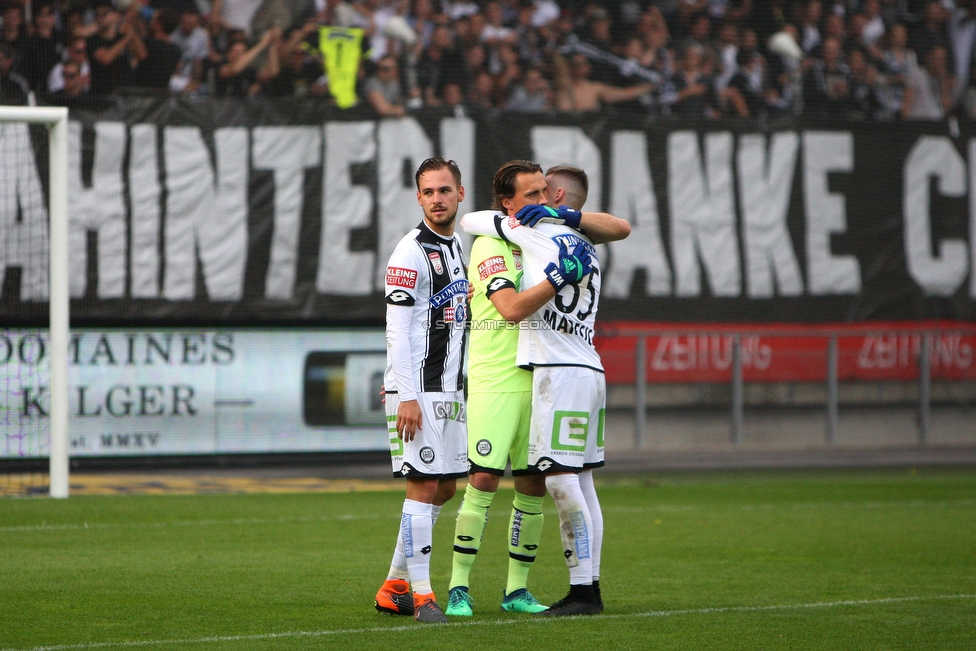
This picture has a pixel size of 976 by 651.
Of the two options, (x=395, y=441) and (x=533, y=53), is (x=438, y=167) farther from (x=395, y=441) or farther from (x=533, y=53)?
(x=533, y=53)

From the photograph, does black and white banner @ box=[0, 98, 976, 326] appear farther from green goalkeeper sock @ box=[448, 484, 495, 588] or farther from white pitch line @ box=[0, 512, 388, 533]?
green goalkeeper sock @ box=[448, 484, 495, 588]

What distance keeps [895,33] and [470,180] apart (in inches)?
288

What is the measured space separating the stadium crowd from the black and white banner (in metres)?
0.60

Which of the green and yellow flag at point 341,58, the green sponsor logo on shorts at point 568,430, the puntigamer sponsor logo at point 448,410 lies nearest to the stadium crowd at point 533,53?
the green and yellow flag at point 341,58

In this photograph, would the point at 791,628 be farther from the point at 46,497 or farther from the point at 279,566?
the point at 46,497

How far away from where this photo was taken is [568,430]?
5508 millimetres

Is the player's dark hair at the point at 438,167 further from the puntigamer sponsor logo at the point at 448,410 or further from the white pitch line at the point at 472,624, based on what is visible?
the white pitch line at the point at 472,624

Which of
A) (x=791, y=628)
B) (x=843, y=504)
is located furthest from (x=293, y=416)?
(x=791, y=628)

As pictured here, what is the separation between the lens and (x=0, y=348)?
11.6 meters

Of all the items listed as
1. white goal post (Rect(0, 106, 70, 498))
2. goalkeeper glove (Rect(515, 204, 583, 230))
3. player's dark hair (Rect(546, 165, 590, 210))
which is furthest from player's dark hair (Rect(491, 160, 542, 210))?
white goal post (Rect(0, 106, 70, 498))

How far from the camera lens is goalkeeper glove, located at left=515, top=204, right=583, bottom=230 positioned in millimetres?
5500

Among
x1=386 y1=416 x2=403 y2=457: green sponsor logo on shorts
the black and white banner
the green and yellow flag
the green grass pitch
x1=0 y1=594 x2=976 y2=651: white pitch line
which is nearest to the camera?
x1=0 y1=594 x2=976 y2=651: white pitch line

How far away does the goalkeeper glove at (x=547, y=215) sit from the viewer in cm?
550

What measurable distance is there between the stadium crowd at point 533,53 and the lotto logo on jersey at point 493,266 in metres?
8.49
